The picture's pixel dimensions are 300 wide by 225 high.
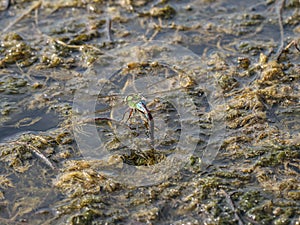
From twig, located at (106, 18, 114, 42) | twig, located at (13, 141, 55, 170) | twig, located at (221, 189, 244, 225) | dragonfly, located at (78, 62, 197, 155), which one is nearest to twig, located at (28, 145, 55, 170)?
twig, located at (13, 141, 55, 170)

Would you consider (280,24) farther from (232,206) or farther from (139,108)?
(232,206)

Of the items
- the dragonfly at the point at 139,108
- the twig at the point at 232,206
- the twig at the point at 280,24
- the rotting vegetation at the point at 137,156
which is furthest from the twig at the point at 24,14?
the twig at the point at 232,206

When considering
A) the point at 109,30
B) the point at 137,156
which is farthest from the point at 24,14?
the point at 137,156

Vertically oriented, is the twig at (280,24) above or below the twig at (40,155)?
above

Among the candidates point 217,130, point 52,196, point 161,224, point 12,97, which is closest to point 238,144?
point 217,130

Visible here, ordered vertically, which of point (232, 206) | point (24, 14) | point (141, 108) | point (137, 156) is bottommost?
point (232, 206)

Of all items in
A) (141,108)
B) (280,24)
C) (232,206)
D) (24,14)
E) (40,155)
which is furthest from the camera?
(24,14)

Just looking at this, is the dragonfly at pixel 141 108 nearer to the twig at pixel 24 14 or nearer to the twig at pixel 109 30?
the twig at pixel 109 30

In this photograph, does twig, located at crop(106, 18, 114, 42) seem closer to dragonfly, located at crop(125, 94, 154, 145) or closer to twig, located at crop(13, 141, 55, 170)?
dragonfly, located at crop(125, 94, 154, 145)

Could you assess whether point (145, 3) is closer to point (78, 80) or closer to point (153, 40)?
point (153, 40)
